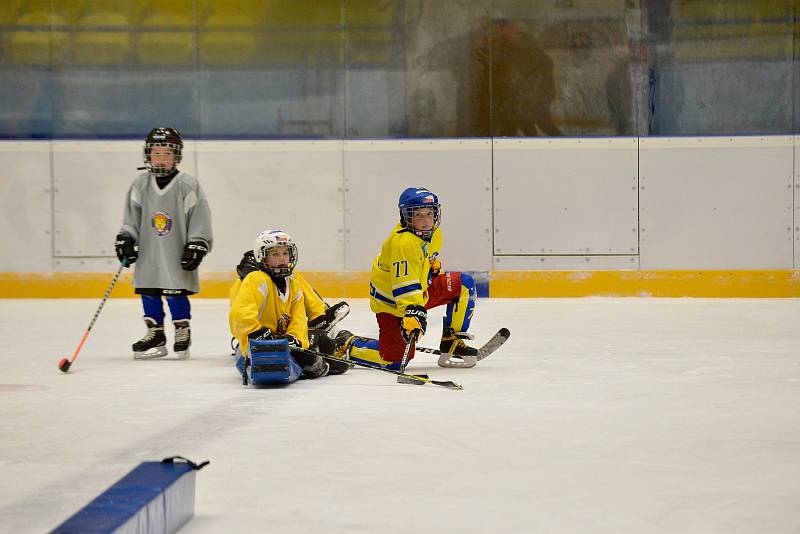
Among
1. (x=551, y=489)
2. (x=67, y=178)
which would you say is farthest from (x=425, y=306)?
(x=67, y=178)

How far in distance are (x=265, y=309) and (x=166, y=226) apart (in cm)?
147

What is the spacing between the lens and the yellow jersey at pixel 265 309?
5445mm

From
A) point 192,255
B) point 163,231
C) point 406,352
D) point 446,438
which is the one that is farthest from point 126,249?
point 446,438

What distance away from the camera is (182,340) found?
663cm

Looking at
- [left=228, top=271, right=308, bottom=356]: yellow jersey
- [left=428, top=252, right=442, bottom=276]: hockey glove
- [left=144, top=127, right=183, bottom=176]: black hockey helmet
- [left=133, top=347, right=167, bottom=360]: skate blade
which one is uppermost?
[left=144, top=127, right=183, bottom=176]: black hockey helmet

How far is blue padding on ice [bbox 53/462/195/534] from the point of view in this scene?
2344 millimetres

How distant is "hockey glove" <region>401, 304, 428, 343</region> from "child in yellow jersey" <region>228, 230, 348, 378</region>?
42 cm

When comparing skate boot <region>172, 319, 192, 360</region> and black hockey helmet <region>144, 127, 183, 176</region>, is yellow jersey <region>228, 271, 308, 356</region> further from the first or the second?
black hockey helmet <region>144, 127, 183, 176</region>

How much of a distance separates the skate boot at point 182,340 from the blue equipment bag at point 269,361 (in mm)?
1360

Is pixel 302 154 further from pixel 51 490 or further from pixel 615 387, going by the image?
pixel 51 490

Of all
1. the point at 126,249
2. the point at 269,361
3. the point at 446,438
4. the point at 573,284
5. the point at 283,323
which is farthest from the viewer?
the point at 573,284

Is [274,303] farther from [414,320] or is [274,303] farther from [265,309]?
[414,320]

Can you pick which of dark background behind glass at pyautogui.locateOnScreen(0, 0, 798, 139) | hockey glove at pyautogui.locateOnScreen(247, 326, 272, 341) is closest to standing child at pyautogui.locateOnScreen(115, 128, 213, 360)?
hockey glove at pyautogui.locateOnScreen(247, 326, 272, 341)

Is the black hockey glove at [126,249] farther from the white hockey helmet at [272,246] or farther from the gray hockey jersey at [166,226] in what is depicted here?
the white hockey helmet at [272,246]
